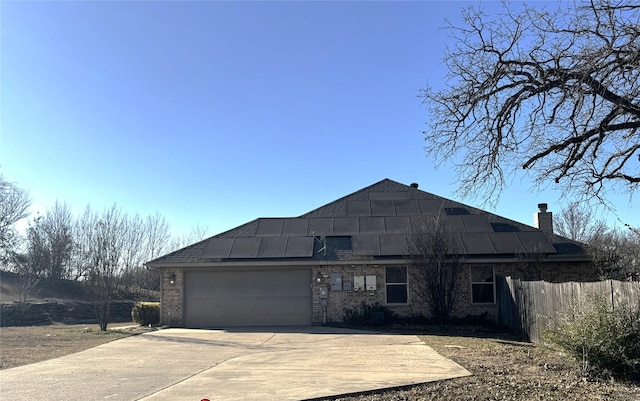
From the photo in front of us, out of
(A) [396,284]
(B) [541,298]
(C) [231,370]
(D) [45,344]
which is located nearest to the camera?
(C) [231,370]

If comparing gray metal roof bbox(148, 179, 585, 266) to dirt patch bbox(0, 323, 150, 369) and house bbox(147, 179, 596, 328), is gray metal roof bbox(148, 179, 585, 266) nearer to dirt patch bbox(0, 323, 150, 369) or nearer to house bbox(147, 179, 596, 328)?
house bbox(147, 179, 596, 328)

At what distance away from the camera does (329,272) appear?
20453 millimetres

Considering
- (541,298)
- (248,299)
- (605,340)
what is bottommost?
(248,299)

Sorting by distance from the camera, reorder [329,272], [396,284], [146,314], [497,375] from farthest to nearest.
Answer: [146,314], [329,272], [396,284], [497,375]

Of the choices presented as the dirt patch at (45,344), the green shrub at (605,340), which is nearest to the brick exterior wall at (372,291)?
the dirt patch at (45,344)

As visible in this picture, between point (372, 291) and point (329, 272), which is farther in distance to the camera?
point (329, 272)

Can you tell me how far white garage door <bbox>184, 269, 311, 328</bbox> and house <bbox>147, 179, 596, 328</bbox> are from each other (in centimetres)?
4

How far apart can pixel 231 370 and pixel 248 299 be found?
10619mm

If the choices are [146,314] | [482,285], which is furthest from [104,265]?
[482,285]

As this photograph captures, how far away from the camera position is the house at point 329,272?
19.9 metres

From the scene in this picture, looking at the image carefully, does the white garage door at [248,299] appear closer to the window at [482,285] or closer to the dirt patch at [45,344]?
the dirt patch at [45,344]

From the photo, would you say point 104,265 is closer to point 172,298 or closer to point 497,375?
point 172,298

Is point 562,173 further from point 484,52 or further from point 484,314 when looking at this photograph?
point 484,314

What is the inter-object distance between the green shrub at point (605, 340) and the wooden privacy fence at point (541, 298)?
1.27ft
